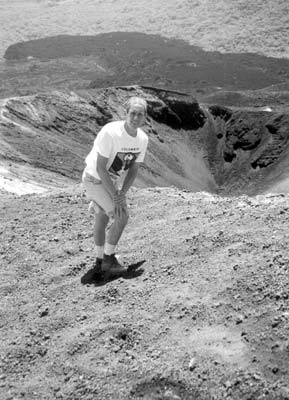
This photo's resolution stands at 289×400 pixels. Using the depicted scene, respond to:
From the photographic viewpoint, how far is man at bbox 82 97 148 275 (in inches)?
207

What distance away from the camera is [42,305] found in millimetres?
5727

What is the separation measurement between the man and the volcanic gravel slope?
0.40 meters

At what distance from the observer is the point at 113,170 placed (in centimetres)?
559

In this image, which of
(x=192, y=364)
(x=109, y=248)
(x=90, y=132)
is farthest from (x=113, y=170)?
(x=90, y=132)

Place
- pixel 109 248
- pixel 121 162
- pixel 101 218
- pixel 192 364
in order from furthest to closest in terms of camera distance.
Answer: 1. pixel 109 248
2. pixel 101 218
3. pixel 121 162
4. pixel 192 364

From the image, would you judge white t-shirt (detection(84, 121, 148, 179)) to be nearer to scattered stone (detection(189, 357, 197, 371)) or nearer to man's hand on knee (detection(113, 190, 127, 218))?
man's hand on knee (detection(113, 190, 127, 218))

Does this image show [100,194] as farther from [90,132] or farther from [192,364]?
[90,132]

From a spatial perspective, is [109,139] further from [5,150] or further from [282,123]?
[282,123]

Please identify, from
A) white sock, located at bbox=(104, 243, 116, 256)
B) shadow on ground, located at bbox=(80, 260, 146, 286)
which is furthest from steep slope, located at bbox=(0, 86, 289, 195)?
white sock, located at bbox=(104, 243, 116, 256)

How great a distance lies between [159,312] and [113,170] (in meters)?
1.50

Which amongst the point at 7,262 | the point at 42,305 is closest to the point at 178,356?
the point at 42,305

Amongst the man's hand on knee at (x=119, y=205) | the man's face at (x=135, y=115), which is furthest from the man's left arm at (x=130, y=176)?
the man's face at (x=135, y=115)

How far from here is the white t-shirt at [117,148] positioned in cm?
525

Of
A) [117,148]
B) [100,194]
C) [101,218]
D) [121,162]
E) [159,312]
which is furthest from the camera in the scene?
[101,218]
